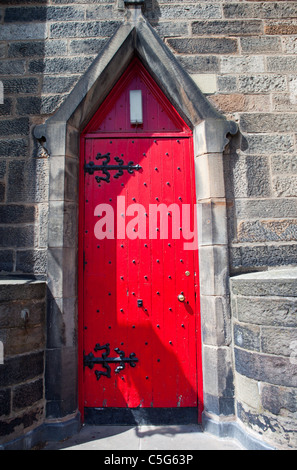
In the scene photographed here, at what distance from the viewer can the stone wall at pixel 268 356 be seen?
205 cm

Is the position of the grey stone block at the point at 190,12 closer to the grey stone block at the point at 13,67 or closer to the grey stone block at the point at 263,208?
the grey stone block at the point at 13,67

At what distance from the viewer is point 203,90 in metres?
2.79

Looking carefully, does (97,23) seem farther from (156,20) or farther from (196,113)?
(196,113)

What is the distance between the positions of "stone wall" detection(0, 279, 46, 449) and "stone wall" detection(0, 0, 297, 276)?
0.33 m

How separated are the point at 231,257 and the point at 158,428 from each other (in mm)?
1606

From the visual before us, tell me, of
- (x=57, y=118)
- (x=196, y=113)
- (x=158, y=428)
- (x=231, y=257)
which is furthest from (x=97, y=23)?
(x=158, y=428)

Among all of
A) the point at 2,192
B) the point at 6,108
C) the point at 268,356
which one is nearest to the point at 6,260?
the point at 2,192

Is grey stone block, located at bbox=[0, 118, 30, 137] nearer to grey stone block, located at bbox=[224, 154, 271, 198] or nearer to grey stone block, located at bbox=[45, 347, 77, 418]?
grey stone block, located at bbox=[224, 154, 271, 198]

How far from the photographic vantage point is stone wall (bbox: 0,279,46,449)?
7.27 feet

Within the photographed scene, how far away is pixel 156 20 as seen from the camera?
289cm

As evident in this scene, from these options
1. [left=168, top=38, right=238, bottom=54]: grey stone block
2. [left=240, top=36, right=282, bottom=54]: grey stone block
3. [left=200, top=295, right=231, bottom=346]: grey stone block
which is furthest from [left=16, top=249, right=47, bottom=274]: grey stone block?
[left=240, top=36, right=282, bottom=54]: grey stone block

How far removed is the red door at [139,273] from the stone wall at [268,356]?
0.47m

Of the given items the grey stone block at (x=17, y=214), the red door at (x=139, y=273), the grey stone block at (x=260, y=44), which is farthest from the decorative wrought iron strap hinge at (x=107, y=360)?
the grey stone block at (x=260, y=44)

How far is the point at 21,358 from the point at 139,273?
3.91ft
